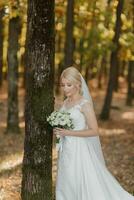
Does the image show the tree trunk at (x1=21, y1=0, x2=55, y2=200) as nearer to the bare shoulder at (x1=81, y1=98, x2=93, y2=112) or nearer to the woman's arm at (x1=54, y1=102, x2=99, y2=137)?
the woman's arm at (x1=54, y1=102, x2=99, y2=137)

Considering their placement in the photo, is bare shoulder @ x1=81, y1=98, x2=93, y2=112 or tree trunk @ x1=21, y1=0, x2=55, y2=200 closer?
tree trunk @ x1=21, y1=0, x2=55, y2=200

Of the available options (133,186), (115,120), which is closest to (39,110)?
(133,186)

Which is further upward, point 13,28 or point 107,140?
point 13,28

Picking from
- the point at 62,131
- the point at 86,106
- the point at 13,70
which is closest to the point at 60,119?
the point at 62,131

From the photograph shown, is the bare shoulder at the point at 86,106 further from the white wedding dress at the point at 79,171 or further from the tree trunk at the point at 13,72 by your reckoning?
the tree trunk at the point at 13,72

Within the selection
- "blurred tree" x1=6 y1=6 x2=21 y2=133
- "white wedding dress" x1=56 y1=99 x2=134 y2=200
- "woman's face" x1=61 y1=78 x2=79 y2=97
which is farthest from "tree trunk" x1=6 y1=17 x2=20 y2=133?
"woman's face" x1=61 y1=78 x2=79 y2=97

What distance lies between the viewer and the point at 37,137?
7938mm

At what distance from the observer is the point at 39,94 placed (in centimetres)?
786

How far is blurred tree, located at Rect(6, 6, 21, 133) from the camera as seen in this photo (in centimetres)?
1675

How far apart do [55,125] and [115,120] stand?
16042 mm

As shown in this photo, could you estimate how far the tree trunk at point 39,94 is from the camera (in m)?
7.70

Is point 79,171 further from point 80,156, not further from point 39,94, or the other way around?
point 39,94

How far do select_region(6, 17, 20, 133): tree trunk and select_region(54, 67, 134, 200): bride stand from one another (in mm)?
8877

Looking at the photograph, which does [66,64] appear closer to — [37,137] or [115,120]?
[115,120]
